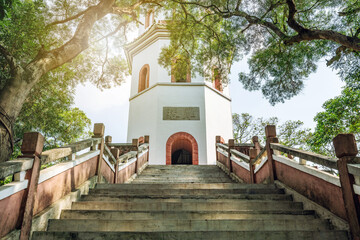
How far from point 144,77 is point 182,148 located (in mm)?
5288

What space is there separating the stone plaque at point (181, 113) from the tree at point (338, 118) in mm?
6328

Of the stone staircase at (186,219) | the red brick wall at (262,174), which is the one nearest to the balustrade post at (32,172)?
the stone staircase at (186,219)

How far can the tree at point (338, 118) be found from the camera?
1093cm

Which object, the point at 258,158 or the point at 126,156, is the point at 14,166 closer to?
the point at 126,156

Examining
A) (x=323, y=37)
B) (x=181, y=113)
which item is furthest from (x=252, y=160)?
(x=181, y=113)

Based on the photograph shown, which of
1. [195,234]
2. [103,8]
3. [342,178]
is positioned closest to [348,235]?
[342,178]

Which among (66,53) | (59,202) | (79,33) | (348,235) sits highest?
(79,33)

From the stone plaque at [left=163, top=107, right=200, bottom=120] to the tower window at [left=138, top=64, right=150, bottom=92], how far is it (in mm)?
2802

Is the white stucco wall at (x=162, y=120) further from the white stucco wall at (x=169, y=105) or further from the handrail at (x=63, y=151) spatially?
the handrail at (x=63, y=151)

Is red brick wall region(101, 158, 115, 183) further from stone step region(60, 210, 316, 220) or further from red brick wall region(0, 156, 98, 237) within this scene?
stone step region(60, 210, 316, 220)

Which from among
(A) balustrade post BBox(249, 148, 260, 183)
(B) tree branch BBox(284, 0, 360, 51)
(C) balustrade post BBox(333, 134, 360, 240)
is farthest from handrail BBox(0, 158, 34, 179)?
(B) tree branch BBox(284, 0, 360, 51)

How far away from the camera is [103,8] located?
7977mm

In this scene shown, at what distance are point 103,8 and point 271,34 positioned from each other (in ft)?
19.8

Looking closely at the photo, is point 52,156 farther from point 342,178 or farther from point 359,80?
point 359,80
